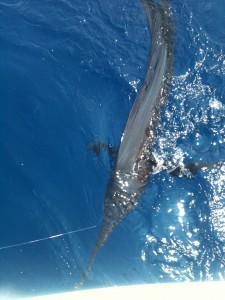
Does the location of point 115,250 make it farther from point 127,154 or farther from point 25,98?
point 25,98

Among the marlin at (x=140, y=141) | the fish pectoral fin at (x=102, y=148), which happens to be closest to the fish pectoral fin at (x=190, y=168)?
the marlin at (x=140, y=141)

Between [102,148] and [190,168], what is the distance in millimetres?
1262

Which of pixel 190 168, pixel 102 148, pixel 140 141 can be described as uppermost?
pixel 102 148

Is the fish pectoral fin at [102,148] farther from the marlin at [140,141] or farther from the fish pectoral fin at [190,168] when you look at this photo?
the fish pectoral fin at [190,168]

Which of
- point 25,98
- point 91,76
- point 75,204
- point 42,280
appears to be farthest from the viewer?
point 91,76

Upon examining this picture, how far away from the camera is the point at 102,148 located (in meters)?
6.22

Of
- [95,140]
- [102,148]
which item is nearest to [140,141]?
[102,148]

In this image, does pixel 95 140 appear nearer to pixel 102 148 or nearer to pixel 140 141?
pixel 102 148

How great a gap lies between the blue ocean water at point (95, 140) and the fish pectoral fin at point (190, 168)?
0.09 metres

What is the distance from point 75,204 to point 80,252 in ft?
2.24

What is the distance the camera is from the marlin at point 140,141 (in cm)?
552

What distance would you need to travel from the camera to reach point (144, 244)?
5.42 m

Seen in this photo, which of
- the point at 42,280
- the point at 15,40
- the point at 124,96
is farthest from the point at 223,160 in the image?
the point at 15,40

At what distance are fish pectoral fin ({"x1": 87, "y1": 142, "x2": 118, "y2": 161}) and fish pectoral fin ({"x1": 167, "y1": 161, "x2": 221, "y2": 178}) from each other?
0.79 metres
